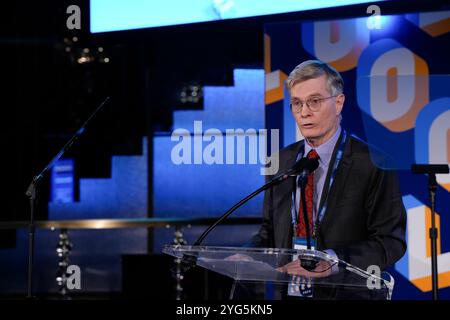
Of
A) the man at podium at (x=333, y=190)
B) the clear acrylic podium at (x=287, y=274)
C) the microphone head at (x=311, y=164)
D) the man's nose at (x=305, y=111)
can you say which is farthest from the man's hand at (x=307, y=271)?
the man's nose at (x=305, y=111)

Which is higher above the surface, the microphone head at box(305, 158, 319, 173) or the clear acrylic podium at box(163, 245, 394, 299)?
the microphone head at box(305, 158, 319, 173)

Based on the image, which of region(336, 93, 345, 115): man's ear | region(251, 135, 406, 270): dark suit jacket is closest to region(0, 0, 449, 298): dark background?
region(336, 93, 345, 115): man's ear

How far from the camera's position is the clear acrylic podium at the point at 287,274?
1958 millimetres

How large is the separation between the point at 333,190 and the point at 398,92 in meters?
0.47

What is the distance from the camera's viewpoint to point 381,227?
2.56 meters

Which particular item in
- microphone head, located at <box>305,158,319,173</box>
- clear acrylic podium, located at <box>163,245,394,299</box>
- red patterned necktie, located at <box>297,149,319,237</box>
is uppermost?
microphone head, located at <box>305,158,319,173</box>

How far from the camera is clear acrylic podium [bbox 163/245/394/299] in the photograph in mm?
1958

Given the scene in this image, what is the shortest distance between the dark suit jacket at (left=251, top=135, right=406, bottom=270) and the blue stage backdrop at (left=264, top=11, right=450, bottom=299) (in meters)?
0.13

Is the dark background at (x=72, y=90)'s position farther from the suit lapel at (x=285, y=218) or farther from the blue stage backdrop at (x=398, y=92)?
the suit lapel at (x=285, y=218)

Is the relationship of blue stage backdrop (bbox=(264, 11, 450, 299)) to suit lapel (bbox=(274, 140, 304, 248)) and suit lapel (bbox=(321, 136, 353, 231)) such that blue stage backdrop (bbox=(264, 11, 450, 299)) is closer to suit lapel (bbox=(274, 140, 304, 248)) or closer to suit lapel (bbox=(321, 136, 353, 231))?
suit lapel (bbox=(321, 136, 353, 231))

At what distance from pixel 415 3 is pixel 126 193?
102 inches

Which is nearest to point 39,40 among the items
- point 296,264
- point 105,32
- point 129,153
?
point 129,153

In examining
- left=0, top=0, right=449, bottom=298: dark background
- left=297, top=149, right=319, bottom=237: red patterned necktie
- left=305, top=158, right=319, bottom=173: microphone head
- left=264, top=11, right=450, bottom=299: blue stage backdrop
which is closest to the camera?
left=305, top=158, right=319, bottom=173: microphone head

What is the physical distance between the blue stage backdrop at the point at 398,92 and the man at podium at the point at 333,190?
0.50ft
